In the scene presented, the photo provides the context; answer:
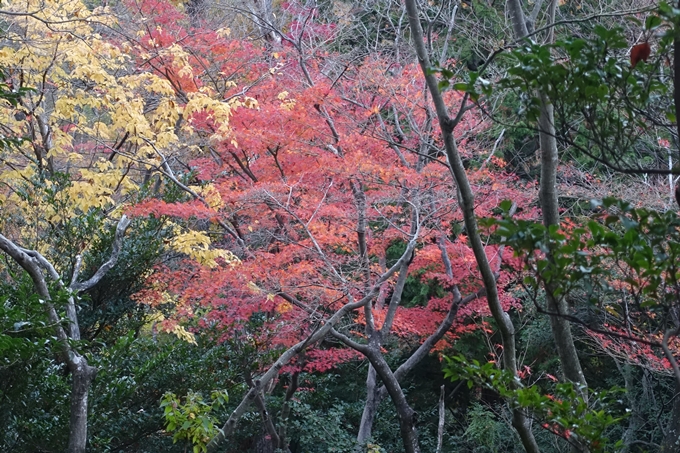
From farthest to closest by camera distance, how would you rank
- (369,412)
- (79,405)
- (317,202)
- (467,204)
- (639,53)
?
(369,412), (317,202), (79,405), (467,204), (639,53)

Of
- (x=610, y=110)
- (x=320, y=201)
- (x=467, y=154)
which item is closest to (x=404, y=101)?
(x=467, y=154)

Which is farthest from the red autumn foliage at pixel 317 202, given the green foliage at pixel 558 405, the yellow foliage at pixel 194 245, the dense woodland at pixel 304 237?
the green foliage at pixel 558 405

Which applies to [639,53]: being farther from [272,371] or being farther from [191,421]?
[272,371]

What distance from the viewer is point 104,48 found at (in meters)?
6.54

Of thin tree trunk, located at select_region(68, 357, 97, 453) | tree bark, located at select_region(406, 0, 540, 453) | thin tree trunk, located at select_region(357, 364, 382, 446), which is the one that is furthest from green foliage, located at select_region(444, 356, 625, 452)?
thin tree trunk, located at select_region(357, 364, 382, 446)

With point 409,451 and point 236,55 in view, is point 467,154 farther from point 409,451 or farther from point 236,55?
point 236,55

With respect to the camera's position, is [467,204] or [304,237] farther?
[304,237]

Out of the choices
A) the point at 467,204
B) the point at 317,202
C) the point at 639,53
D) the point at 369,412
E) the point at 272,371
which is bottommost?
the point at 369,412

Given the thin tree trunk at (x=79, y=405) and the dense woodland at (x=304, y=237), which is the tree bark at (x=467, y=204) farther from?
the thin tree trunk at (x=79, y=405)

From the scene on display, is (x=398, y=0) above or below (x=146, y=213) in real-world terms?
above

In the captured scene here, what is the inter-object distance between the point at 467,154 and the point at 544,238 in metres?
5.85

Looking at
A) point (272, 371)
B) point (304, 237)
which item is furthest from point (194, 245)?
point (304, 237)

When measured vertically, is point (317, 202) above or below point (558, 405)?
above

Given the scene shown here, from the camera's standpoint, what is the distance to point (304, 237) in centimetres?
745
